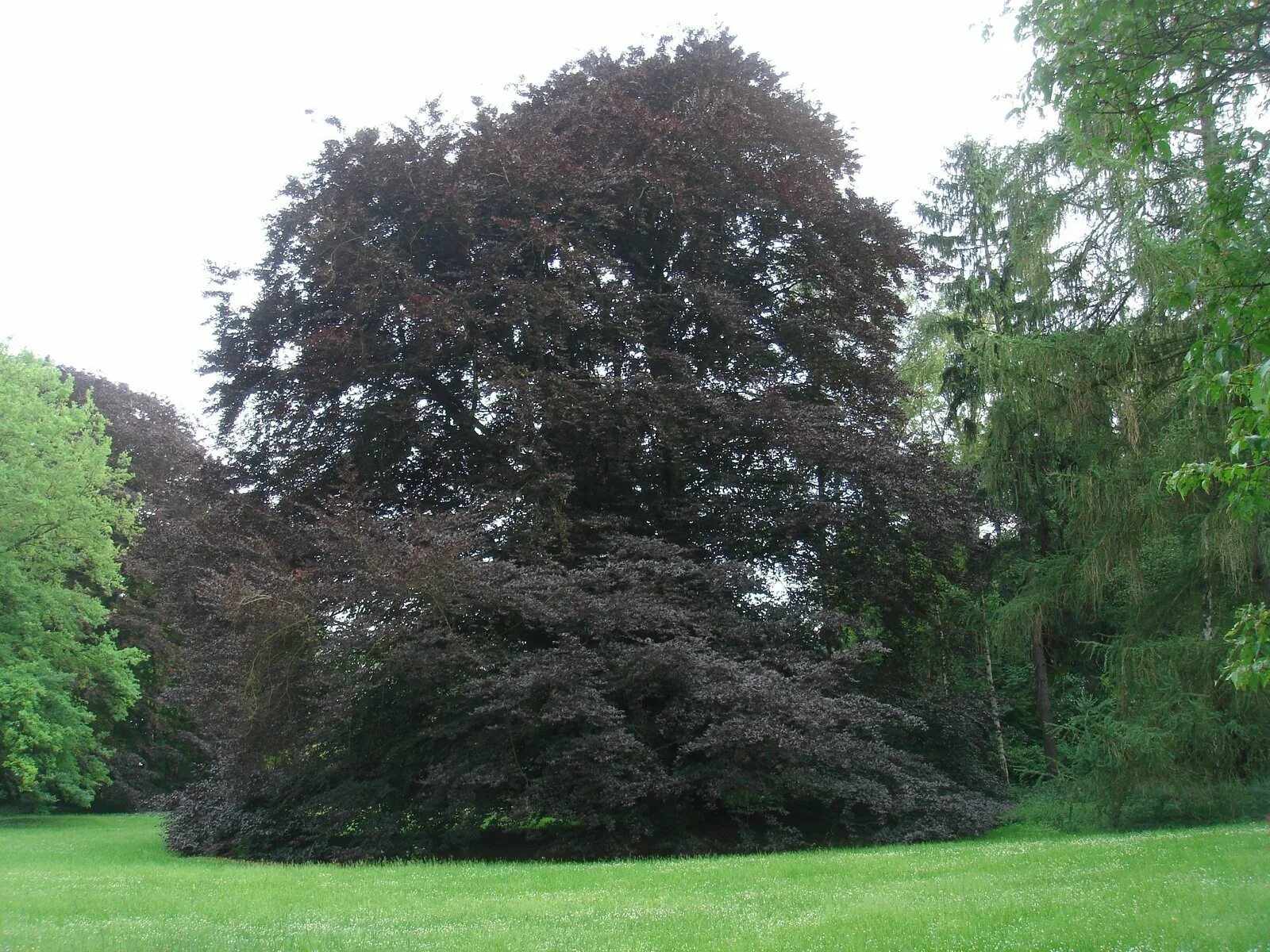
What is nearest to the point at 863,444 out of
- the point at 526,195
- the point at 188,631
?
the point at 526,195

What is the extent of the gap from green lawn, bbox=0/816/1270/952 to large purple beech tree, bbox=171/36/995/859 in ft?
7.81

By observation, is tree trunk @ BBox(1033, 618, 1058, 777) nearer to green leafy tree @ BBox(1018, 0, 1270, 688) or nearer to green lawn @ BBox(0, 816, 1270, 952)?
green lawn @ BBox(0, 816, 1270, 952)

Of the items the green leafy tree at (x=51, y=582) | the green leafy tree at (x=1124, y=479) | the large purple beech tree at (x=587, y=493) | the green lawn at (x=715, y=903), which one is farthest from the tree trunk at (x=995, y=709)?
the green leafy tree at (x=51, y=582)

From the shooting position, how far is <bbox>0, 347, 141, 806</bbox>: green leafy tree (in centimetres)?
2345

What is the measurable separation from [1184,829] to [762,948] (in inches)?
339

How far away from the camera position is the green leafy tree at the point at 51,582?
923 inches

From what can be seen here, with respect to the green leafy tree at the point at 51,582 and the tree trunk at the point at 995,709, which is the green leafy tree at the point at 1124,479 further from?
the green leafy tree at the point at 51,582

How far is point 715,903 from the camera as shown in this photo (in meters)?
8.15

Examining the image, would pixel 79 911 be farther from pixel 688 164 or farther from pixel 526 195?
pixel 688 164

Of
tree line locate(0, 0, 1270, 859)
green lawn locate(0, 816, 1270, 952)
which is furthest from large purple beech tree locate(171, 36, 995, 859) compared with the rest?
green lawn locate(0, 816, 1270, 952)

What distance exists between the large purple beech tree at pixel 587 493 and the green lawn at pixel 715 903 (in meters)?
2.38

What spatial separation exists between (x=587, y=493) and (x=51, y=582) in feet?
54.1

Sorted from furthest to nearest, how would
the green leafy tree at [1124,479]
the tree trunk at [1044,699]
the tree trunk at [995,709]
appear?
the tree trunk at [1044,699], the tree trunk at [995,709], the green leafy tree at [1124,479]

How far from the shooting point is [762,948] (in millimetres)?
6168
